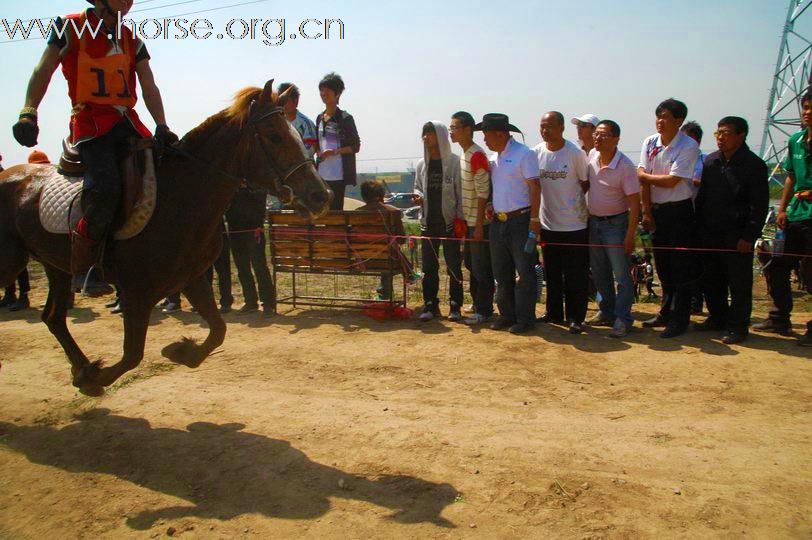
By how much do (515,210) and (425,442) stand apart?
3955mm

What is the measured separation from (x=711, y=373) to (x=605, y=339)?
151 cm

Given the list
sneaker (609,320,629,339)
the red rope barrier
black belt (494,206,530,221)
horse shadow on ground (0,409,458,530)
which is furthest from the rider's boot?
sneaker (609,320,629,339)

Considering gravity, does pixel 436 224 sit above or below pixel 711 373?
above

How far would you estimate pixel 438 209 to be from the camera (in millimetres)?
8984

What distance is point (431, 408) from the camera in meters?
5.61

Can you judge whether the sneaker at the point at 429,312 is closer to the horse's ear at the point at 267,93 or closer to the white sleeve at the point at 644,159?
the white sleeve at the point at 644,159

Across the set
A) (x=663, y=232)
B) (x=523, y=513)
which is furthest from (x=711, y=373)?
(x=523, y=513)

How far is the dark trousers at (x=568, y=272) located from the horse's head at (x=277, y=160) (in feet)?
13.4

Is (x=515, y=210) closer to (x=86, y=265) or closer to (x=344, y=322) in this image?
(x=344, y=322)

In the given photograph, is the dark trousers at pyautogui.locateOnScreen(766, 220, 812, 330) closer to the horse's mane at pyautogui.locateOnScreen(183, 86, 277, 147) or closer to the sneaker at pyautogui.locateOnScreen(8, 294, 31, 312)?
the horse's mane at pyautogui.locateOnScreen(183, 86, 277, 147)

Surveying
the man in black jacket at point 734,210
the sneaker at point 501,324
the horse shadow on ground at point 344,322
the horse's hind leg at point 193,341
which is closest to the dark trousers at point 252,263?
the horse shadow on ground at point 344,322

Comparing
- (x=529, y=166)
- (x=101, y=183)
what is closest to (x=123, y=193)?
(x=101, y=183)

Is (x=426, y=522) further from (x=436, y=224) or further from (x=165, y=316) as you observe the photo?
(x=165, y=316)

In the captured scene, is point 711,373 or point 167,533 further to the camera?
point 711,373
